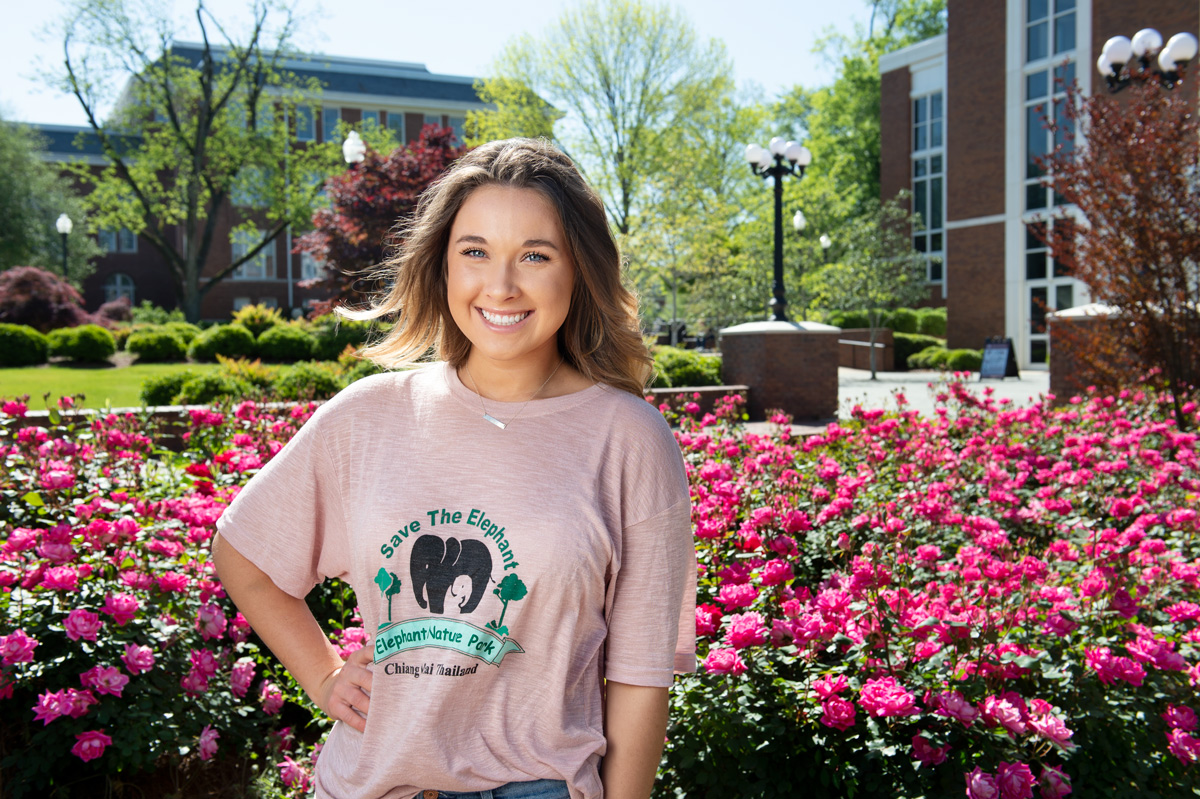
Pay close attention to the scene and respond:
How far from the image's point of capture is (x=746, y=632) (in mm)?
2248

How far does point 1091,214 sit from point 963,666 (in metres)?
7.29

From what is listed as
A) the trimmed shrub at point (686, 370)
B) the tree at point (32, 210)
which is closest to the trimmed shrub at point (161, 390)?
the trimmed shrub at point (686, 370)

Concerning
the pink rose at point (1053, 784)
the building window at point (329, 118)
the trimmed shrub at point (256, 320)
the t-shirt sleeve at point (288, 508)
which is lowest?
the pink rose at point (1053, 784)

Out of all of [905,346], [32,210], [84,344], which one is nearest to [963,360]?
[905,346]

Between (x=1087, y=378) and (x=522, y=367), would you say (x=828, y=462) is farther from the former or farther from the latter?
(x=1087, y=378)

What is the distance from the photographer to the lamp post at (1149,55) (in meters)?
9.36

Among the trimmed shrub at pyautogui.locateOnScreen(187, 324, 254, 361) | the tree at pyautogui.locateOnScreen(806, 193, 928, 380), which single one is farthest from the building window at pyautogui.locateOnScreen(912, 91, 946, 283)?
the trimmed shrub at pyautogui.locateOnScreen(187, 324, 254, 361)

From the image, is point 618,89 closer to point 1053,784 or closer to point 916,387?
point 916,387

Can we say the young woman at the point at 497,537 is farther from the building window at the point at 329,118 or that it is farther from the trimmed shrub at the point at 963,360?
the building window at the point at 329,118

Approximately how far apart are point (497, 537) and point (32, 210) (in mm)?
39599

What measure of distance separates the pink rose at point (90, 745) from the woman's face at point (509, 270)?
5.48ft

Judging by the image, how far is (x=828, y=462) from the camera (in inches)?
162

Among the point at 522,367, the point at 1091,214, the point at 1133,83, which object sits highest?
the point at 1133,83

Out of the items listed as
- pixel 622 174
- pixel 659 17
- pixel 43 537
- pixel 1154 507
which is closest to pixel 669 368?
pixel 1154 507
